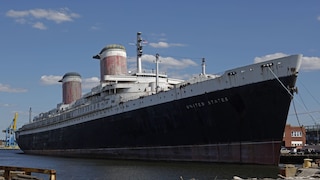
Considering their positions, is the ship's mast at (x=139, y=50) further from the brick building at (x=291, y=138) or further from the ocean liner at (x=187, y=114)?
the brick building at (x=291, y=138)

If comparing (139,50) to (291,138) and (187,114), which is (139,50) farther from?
Result: (291,138)

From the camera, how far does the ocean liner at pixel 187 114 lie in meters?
27.5

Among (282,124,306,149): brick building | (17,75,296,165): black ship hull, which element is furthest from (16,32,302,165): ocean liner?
(282,124,306,149): brick building

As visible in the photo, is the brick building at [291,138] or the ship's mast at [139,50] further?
the brick building at [291,138]

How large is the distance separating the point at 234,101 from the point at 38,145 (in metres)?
46.4

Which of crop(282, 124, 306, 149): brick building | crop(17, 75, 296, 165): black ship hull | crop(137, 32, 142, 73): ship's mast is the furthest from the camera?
crop(282, 124, 306, 149): brick building

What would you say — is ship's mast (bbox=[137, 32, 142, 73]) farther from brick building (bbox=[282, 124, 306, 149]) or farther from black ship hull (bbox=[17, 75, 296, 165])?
brick building (bbox=[282, 124, 306, 149])

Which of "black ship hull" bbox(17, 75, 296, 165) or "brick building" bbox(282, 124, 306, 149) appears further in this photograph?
"brick building" bbox(282, 124, 306, 149)

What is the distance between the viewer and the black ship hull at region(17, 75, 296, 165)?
27.5 metres

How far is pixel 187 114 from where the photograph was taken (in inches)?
1275

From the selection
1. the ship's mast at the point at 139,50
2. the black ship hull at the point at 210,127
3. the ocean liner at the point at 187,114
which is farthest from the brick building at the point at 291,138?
the black ship hull at the point at 210,127

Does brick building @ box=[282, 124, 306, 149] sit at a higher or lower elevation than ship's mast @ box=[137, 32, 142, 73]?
lower

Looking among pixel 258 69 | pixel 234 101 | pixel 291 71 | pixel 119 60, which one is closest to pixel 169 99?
pixel 234 101

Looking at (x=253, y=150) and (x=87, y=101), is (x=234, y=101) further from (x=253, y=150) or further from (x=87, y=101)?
(x=87, y=101)
